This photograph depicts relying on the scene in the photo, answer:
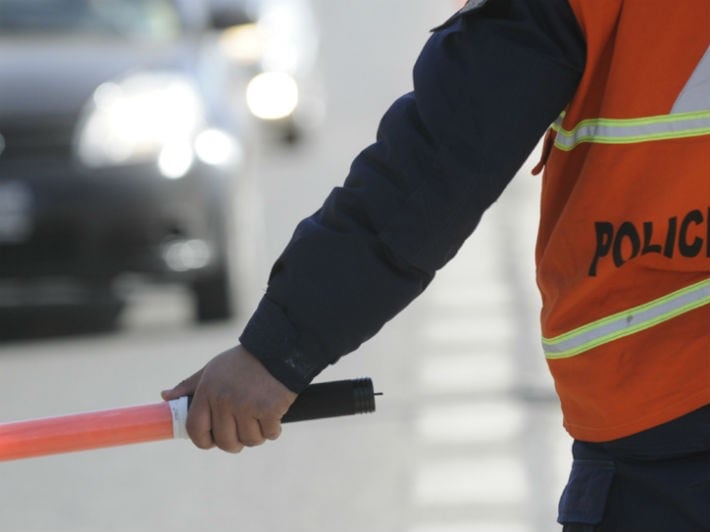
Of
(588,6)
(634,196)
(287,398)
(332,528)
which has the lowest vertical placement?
(332,528)

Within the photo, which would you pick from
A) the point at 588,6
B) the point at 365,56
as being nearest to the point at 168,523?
the point at 588,6

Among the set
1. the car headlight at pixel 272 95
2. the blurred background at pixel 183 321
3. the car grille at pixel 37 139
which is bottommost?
the blurred background at pixel 183 321

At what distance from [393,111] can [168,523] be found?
3.37 m

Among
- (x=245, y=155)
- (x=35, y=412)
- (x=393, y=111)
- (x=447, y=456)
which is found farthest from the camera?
(x=245, y=155)

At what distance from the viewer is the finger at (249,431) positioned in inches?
92.7

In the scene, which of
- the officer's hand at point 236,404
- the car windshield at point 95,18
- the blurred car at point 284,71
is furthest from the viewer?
the blurred car at point 284,71

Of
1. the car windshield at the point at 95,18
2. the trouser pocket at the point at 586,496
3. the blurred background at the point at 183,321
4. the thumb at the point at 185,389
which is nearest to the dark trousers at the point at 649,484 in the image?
the trouser pocket at the point at 586,496

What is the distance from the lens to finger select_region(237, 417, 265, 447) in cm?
235

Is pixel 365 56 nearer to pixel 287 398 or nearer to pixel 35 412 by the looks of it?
pixel 35 412

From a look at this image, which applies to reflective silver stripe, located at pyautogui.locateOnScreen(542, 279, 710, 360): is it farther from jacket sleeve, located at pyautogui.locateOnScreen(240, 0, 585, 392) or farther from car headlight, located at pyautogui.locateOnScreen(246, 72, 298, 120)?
car headlight, located at pyautogui.locateOnScreen(246, 72, 298, 120)

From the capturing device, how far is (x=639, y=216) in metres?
2.29

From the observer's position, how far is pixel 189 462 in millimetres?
6359

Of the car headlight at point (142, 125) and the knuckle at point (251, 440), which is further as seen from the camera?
the car headlight at point (142, 125)

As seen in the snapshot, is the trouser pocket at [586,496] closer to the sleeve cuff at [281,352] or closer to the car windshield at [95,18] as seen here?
the sleeve cuff at [281,352]
